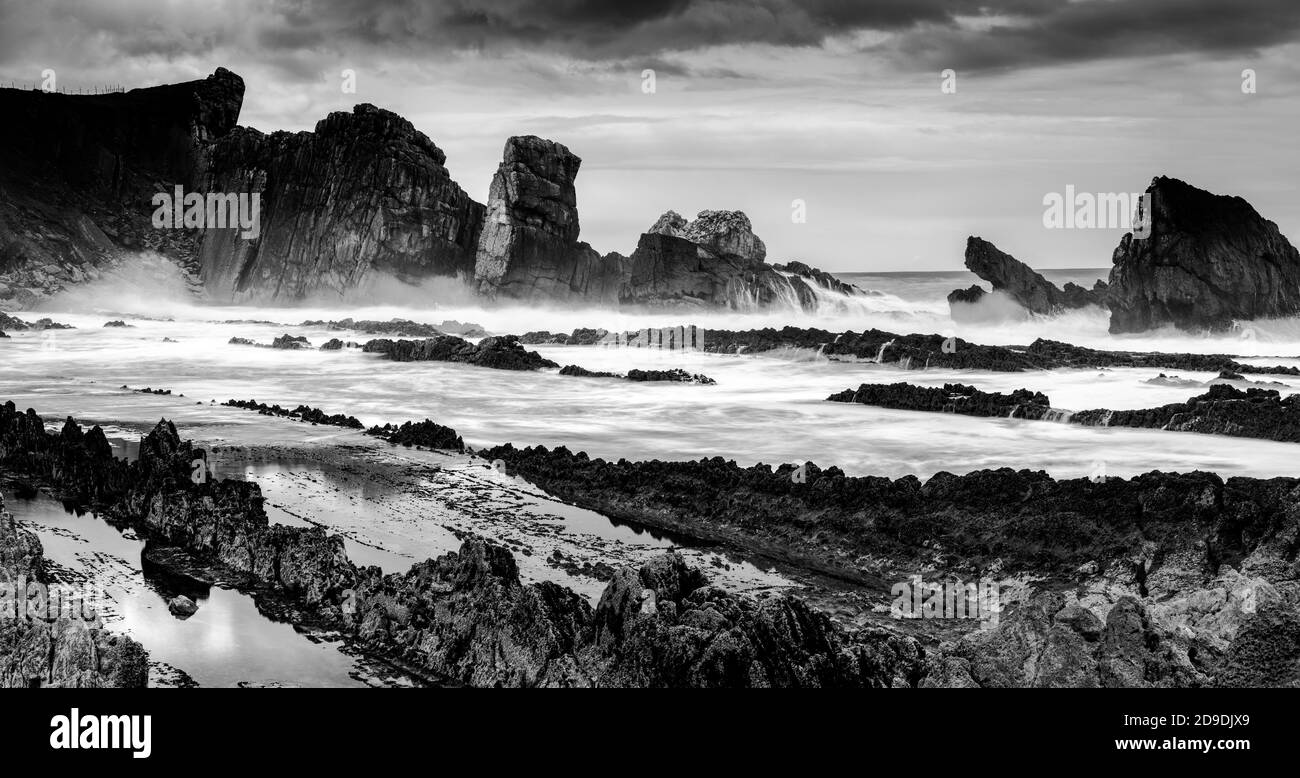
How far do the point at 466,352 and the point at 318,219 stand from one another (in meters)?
45.9

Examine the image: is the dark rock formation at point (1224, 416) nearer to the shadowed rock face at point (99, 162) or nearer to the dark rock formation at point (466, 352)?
the dark rock formation at point (466, 352)

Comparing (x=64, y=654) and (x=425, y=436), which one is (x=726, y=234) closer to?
(x=425, y=436)

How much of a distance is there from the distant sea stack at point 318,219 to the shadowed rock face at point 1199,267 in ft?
62.8

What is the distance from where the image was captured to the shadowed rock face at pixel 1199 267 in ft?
161

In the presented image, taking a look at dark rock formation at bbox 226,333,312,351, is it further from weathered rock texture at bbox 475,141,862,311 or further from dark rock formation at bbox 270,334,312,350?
weathered rock texture at bbox 475,141,862,311

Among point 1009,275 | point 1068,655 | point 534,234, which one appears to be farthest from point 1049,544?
point 534,234

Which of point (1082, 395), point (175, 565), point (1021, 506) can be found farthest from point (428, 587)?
point (1082, 395)

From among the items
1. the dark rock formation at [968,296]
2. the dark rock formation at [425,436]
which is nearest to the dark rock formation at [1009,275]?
the dark rock formation at [968,296]

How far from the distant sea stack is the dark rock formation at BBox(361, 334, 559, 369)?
26.8m

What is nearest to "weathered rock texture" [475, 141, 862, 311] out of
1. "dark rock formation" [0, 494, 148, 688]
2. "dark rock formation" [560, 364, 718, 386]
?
"dark rock formation" [560, 364, 718, 386]

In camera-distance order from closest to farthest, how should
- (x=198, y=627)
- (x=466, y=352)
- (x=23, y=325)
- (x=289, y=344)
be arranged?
(x=198, y=627) → (x=466, y=352) → (x=289, y=344) → (x=23, y=325)

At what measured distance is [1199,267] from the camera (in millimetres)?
48906

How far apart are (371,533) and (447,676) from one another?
4954 millimetres
